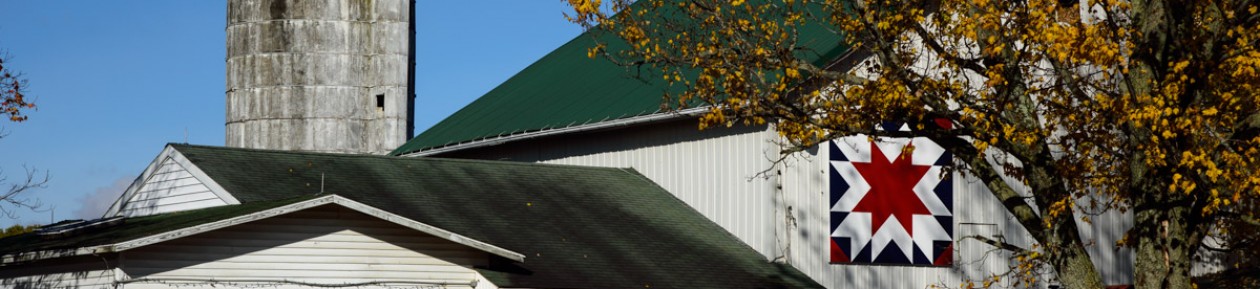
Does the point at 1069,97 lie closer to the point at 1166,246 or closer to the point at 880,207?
the point at 1166,246

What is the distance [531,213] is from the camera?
27125mm

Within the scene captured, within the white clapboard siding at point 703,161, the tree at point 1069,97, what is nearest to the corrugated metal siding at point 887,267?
the white clapboard siding at point 703,161

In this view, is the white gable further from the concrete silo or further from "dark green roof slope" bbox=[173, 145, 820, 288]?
the concrete silo

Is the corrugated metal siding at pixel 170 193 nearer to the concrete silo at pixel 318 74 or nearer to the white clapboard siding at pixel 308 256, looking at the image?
the white clapboard siding at pixel 308 256

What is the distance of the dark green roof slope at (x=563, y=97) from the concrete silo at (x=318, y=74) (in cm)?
545

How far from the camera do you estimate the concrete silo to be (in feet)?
145

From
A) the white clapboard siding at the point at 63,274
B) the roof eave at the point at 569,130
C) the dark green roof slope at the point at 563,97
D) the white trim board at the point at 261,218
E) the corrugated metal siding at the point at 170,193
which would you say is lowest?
the white clapboard siding at the point at 63,274

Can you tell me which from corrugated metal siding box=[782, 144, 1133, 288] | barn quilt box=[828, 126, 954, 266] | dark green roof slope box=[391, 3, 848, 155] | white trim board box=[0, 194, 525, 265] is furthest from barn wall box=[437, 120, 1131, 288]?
white trim board box=[0, 194, 525, 265]

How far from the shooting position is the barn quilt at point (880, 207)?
91.0 feet

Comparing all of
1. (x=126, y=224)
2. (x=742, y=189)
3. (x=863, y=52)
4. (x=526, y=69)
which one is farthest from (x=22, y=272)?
(x=526, y=69)

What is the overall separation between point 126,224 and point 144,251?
333cm

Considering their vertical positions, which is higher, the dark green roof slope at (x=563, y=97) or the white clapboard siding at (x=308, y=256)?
the dark green roof slope at (x=563, y=97)

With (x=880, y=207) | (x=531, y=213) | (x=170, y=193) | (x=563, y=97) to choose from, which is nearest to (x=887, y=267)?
(x=880, y=207)

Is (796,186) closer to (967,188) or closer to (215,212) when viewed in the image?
(967,188)
